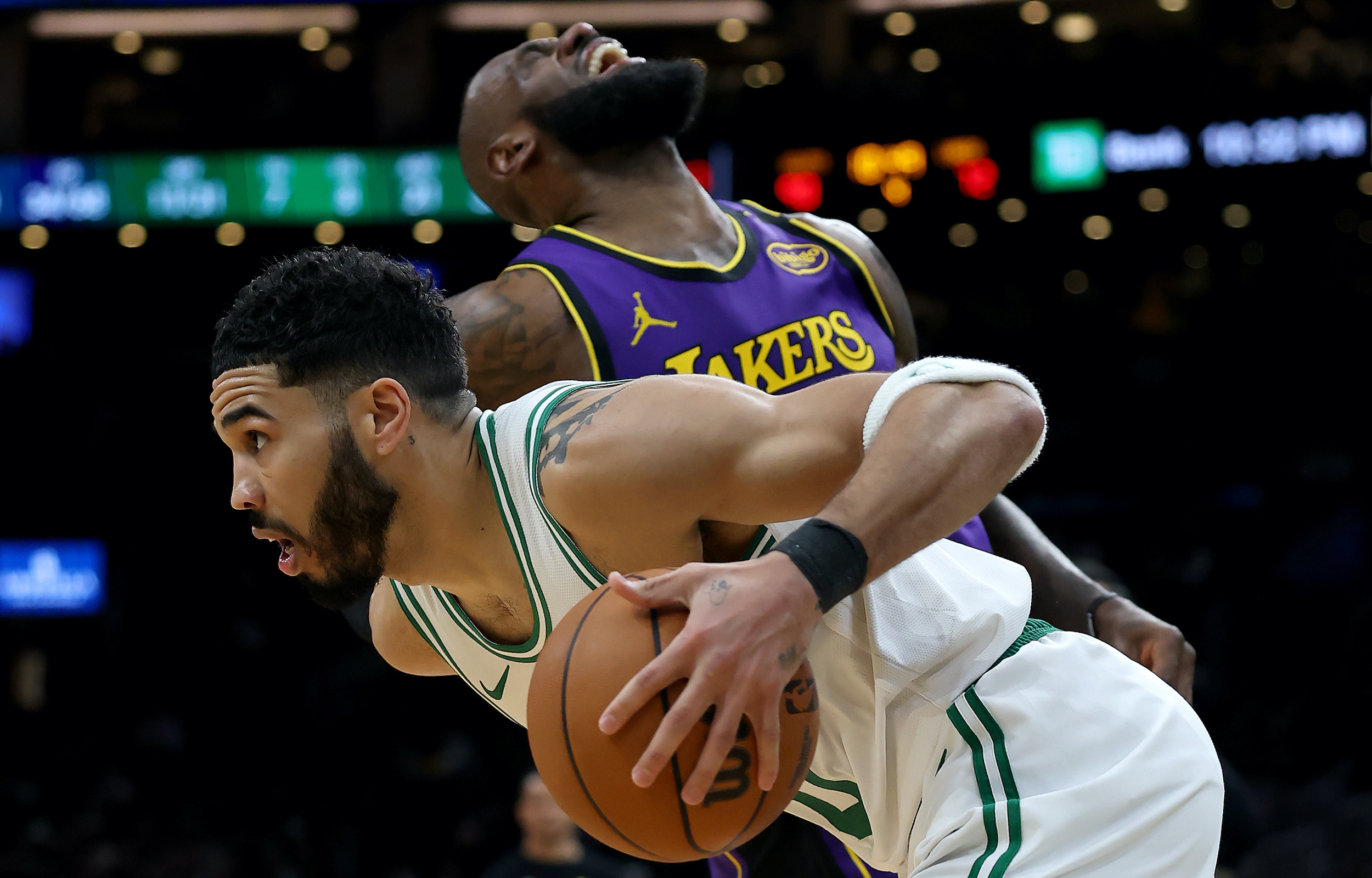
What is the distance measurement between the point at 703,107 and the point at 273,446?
8.48 meters

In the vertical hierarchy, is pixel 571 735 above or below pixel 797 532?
below

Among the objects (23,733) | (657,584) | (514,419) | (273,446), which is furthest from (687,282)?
(23,733)

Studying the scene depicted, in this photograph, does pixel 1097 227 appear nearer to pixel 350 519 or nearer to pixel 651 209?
pixel 651 209

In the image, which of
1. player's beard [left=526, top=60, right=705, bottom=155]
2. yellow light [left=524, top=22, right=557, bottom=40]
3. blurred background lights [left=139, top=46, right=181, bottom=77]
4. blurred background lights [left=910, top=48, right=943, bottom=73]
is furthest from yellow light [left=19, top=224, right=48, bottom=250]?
player's beard [left=526, top=60, right=705, bottom=155]

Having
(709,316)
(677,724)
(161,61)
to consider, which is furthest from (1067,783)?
(161,61)

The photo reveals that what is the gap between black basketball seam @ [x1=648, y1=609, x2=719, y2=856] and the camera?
5.36 feet

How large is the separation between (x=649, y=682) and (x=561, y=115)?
1.98 meters

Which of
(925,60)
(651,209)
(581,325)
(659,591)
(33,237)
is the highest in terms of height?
(659,591)

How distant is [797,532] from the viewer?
170 centimetres

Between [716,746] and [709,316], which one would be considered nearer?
[716,746]

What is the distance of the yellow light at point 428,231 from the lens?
10.0m

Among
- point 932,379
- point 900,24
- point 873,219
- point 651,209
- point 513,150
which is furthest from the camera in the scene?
point 900,24

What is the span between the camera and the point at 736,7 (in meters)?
11.0

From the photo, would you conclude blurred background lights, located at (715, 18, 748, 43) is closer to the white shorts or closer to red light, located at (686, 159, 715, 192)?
red light, located at (686, 159, 715, 192)
